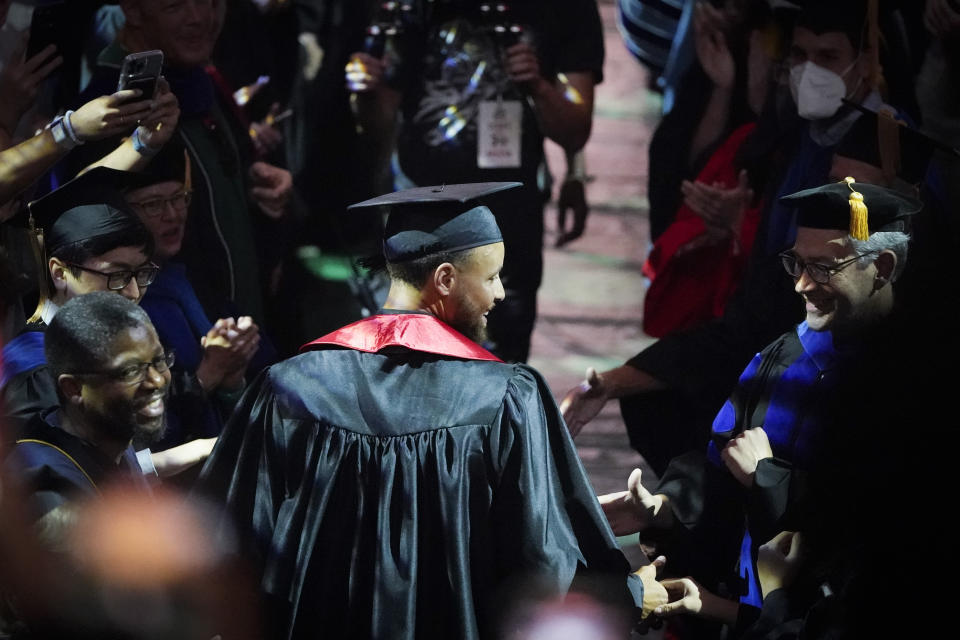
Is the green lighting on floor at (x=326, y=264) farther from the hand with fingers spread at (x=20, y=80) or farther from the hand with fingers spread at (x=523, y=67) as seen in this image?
the hand with fingers spread at (x=20, y=80)

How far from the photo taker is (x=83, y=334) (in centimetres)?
363

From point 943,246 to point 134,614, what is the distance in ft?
9.29

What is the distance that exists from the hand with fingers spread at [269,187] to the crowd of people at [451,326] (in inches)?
0.5

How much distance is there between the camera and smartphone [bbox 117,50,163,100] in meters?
4.54

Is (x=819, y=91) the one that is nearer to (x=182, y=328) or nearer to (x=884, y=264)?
(x=884, y=264)

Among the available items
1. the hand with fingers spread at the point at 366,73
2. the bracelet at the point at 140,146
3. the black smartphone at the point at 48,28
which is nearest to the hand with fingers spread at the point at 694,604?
the bracelet at the point at 140,146

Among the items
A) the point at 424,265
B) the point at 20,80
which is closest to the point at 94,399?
the point at 424,265

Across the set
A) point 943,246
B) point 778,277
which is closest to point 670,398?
point 778,277

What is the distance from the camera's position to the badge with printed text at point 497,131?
539cm

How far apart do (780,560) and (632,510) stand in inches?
21.6

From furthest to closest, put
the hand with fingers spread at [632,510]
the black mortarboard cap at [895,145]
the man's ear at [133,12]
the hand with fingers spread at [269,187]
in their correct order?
the hand with fingers spread at [269,187] < the man's ear at [133,12] < the black mortarboard cap at [895,145] < the hand with fingers spread at [632,510]

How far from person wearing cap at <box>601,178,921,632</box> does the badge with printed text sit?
145 centimetres

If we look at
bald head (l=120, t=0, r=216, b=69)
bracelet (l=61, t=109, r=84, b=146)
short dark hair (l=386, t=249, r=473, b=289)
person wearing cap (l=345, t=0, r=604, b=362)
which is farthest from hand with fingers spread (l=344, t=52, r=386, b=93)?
short dark hair (l=386, t=249, r=473, b=289)

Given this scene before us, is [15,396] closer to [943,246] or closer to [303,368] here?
[303,368]
